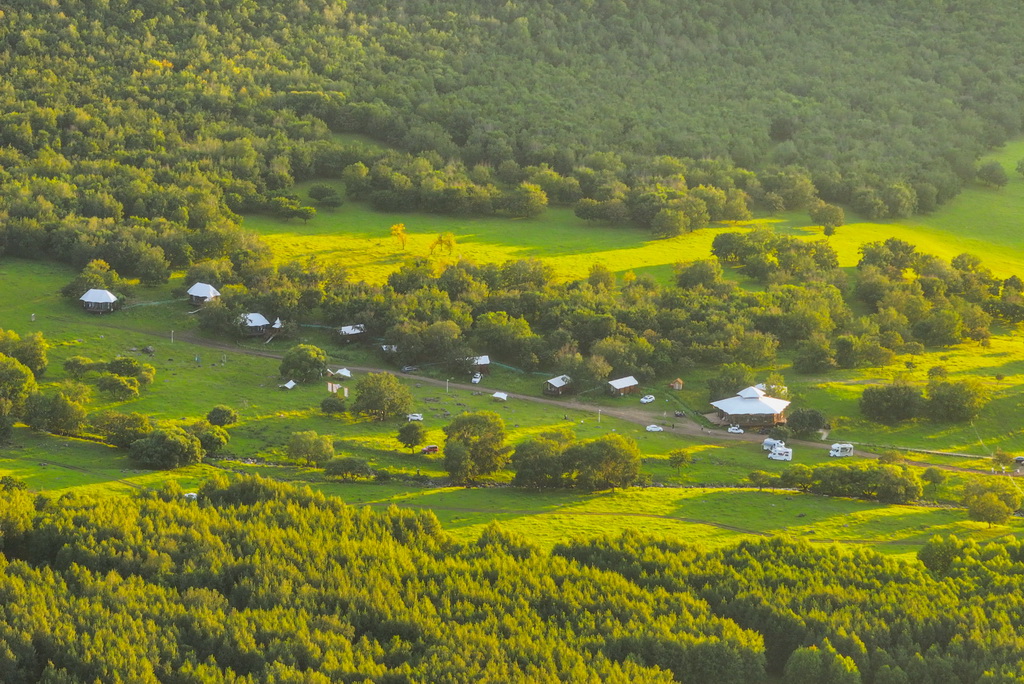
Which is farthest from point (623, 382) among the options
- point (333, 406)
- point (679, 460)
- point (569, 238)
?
point (569, 238)

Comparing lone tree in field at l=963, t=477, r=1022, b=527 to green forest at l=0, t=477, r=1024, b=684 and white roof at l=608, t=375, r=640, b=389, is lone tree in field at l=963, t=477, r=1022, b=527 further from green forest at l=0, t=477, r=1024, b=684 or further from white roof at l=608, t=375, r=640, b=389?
white roof at l=608, t=375, r=640, b=389

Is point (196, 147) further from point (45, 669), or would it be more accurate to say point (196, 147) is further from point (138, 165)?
point (45, 669)

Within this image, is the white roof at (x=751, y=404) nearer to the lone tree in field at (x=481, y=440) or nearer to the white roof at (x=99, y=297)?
the lone tree in field at (x=481, y=440)

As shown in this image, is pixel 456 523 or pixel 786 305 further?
pixel 786 305

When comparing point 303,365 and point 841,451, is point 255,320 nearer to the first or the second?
point 303,365

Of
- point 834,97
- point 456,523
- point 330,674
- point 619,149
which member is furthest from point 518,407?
point 834,97
